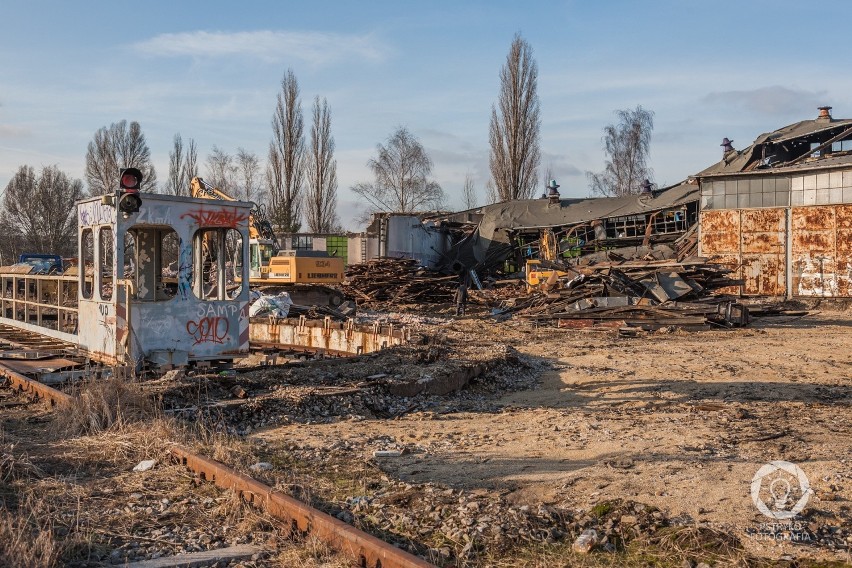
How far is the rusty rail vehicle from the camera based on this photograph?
35.9 feet

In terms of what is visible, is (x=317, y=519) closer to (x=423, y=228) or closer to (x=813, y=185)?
(x=813, y=185)

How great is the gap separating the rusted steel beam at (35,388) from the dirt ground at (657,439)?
251 cm

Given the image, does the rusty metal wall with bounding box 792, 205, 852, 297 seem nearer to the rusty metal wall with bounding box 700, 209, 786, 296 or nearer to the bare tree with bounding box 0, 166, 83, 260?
the rusty metal wall with bounding box 700, 209, 786, 296

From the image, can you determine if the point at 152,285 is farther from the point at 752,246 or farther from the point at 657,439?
the point at 752,246

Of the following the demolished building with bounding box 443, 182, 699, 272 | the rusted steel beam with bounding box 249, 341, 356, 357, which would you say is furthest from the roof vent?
the rusted steel beam with bounding box 249, 341, 356, 357

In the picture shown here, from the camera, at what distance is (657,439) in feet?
26.9

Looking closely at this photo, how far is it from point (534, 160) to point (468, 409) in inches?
1656

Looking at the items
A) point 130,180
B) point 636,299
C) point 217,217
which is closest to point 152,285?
point 217,217

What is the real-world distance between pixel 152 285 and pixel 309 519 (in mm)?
9064

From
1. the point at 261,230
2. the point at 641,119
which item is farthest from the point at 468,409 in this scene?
the point at 641,119

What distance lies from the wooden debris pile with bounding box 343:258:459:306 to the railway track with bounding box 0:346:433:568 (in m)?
26.9

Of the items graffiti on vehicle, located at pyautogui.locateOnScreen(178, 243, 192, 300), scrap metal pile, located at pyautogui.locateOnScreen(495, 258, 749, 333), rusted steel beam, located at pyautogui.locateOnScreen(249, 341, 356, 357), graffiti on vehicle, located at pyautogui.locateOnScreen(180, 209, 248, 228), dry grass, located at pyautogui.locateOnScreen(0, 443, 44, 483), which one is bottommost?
rusted steel beam, located at pyautogui.locateOnScreen(249, 341, 356, 357)

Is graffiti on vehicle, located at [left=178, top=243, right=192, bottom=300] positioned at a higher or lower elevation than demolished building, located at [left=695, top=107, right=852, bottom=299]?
lower

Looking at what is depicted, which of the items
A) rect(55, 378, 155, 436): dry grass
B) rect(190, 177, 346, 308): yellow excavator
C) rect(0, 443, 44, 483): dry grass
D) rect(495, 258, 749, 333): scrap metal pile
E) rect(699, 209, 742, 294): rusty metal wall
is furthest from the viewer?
rect(699, 209, 742, 294): rusty metal wall
